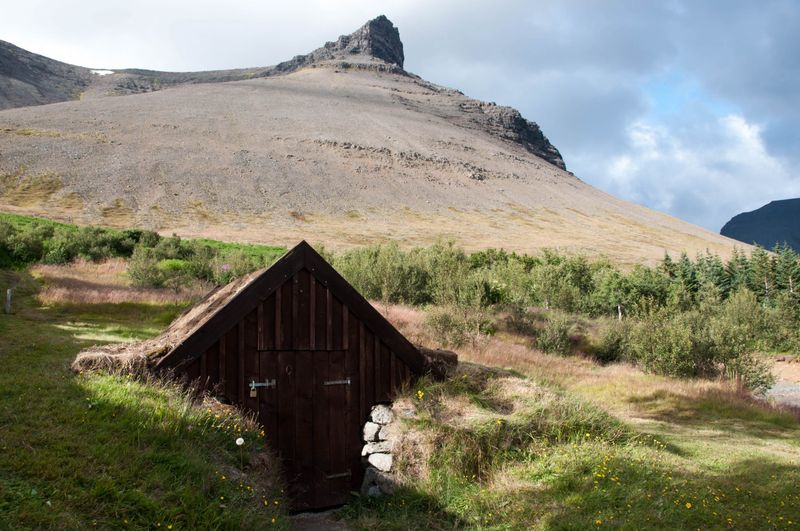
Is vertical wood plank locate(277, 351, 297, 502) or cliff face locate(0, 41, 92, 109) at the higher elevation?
cliff face locate(0, 41, 92, 109)

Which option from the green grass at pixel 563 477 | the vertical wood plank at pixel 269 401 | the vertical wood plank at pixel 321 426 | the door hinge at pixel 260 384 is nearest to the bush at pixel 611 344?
the green grass at pixel 563 477

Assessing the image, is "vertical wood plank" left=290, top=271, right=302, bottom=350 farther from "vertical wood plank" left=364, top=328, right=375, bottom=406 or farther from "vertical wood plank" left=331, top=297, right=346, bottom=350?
"vertical wood plank" left=364, top=328, right=375, bottom=406

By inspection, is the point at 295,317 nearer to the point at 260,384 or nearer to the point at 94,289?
the point at 260,384

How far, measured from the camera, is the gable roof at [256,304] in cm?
976

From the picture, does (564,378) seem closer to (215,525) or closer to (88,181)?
(215,525)

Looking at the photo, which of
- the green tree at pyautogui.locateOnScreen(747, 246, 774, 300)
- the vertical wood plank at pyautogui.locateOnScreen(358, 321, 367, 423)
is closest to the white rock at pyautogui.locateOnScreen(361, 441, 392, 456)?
the vertical wood plank at pyautogui.locateOnScreen(358, 321, 367, 423)

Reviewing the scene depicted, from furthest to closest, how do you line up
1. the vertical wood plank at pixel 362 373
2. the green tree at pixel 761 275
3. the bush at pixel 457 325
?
the green tree at pixel 761 275 → the bush at pixel 457 325 → the vertical wood plank at pixel 362 373

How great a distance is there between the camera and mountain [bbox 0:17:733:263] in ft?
248

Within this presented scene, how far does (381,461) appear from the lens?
10.9 m

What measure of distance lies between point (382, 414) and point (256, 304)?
327cm

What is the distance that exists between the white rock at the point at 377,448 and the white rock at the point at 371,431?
11cm

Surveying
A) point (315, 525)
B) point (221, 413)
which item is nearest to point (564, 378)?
point (315, 525)

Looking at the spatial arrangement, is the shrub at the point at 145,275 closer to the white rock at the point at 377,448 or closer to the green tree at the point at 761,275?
the white rock at the point at 377,448

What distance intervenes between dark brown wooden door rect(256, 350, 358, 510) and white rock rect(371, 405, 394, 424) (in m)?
0.49
